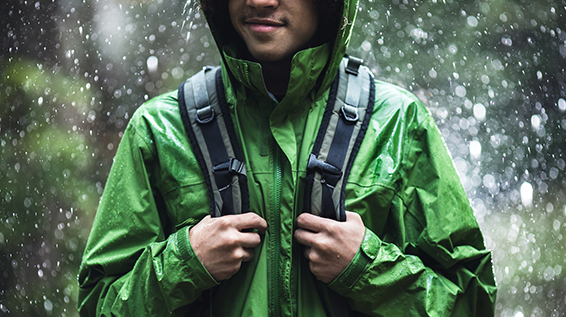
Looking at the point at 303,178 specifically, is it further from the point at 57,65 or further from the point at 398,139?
the point at 57,65

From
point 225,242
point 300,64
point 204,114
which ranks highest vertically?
point 300,64

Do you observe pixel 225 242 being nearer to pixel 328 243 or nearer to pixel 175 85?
pixel 328 243

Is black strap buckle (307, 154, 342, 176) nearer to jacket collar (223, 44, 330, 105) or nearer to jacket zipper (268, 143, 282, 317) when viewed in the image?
jacket zipper (268, 143, 282, 317)

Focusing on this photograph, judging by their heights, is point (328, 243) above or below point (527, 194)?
above

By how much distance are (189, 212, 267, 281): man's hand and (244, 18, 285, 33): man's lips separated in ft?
1.81

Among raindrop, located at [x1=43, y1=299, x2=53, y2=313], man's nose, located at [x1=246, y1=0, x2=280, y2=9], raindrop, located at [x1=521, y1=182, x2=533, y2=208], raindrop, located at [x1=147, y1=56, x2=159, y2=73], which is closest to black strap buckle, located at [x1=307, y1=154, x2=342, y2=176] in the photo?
man's nose, located at [x1=246, y1=0, x2=280, y2=9]

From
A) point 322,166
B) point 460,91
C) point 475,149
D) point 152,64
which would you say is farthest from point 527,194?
point 152,64

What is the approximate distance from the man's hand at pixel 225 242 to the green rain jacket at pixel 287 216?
3 centimetres

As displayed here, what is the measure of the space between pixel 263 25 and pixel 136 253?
79 centimetres

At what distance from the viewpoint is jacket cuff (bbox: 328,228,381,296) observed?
1.37 m

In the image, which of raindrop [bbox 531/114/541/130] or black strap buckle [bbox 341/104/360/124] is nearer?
black strap buckle [bbox 341/104/360/124]

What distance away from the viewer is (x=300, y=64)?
146 centimetres

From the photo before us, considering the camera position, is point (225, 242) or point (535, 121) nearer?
point (225, 242)

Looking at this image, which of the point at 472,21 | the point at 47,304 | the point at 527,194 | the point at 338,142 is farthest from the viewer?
the point at 47,304
